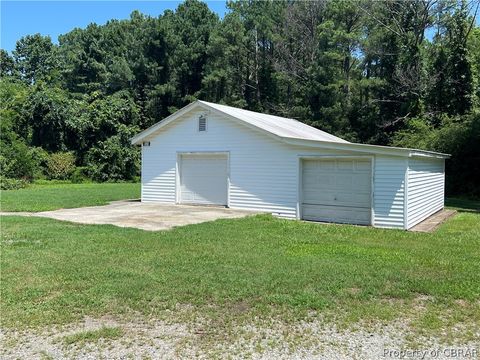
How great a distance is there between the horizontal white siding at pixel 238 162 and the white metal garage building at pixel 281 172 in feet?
0.10

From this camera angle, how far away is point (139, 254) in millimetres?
7133

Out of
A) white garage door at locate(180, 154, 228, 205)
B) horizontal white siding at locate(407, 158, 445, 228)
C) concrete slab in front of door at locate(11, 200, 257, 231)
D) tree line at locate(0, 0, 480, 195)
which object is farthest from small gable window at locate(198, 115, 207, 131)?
tree line at locate(0, 0, 480, 195)

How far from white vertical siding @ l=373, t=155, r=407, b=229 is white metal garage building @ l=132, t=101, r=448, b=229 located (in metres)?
0.02

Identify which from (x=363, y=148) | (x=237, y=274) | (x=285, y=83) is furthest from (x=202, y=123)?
(x=285, y=83)

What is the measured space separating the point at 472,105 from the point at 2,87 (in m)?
33.0

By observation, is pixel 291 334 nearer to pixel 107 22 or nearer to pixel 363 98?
pixel 363 98

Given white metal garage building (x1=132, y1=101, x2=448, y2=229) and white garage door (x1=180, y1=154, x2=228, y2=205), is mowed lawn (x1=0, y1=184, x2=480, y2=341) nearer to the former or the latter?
white metal garage building (x1=132, y1=101, x2=448, y2=229)

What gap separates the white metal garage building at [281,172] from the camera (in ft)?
35.7

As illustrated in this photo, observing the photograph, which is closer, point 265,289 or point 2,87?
point 265,289

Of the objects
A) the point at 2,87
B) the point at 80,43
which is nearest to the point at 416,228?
the point at 2,87

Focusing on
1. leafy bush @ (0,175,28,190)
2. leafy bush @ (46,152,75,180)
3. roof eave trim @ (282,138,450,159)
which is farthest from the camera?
leafy bush @ (46,152,75,180)

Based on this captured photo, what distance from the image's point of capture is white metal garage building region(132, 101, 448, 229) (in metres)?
10.9

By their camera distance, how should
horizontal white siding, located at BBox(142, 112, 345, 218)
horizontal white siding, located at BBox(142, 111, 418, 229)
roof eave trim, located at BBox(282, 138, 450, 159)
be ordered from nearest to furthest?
roof eave trim, located at BBox(282, 138, 450, 159) < horizontal white siding, located at BBox(142, 111, 418, 229) < horizontal white siding, located at BBox(142, 112, 345, 218)

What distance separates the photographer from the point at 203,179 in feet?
49.5
